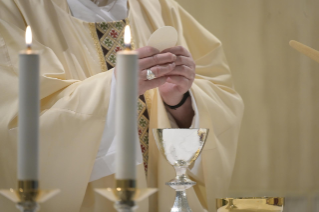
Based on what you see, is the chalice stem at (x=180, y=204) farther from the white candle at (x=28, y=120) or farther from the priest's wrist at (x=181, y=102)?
the priest's wrist at (x=181, y=102)

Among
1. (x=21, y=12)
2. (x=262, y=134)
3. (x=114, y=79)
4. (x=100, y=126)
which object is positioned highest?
(x=21, y=12)

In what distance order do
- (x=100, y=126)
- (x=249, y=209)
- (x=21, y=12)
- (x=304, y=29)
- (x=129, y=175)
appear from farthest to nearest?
1. (x=304, y=29)
2. (x=21, y=12)
3. (x=100, y=126)
4. (x=249, y=209)
5. (x=129, y=175)

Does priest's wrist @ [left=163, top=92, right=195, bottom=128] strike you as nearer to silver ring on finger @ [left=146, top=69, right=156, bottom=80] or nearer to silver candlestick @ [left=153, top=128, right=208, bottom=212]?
silver ring on finger @ [left=146, top=69, right=156, bottom=80]

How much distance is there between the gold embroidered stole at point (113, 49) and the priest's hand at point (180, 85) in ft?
0.38

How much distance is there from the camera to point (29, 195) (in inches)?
19.6

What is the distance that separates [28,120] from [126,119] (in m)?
0.11

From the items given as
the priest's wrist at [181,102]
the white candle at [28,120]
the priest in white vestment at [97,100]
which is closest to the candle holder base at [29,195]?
the white candle at [28,120]

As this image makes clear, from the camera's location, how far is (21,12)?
4.85ft

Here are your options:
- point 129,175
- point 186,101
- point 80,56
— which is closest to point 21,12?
point 80,56

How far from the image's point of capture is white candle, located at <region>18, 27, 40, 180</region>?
49cm

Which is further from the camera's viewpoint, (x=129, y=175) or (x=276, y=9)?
(x=276, y=9)

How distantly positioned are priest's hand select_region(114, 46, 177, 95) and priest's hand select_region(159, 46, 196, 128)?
1.7 inches

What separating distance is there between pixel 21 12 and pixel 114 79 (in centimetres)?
44

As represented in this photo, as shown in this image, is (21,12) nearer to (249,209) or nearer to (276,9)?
(249,209)
